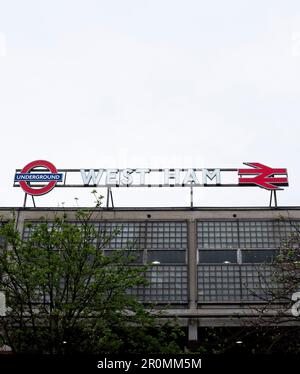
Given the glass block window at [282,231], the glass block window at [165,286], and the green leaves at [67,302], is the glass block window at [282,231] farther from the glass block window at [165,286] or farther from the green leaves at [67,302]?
the green leaves at [67,302]

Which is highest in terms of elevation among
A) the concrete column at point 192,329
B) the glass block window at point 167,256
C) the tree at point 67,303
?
the glass block window at point 167,256

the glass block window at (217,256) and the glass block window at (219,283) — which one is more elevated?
the glass block window at (217,256)

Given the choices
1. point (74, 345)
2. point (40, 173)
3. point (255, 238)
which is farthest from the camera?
point (40, 173)

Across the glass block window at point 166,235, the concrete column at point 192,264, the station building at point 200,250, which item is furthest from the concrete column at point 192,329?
the glass block window at point 166,235

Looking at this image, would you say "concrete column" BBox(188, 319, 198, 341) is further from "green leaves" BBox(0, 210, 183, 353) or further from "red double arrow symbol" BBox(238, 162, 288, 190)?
"green leaves" BBox(0, 210, 183, 353)

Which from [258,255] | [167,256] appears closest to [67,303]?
[167,256]

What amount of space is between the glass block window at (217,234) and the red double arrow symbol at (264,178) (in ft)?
14.8

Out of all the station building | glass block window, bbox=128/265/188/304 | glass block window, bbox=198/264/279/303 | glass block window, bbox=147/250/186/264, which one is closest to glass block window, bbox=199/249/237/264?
the station building

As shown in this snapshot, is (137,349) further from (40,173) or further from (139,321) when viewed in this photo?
(40,173)

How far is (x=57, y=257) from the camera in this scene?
22953 millimetres

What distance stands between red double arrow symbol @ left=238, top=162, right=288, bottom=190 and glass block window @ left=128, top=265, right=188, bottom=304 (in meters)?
9.60

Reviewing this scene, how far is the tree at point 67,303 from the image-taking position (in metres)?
22.0
